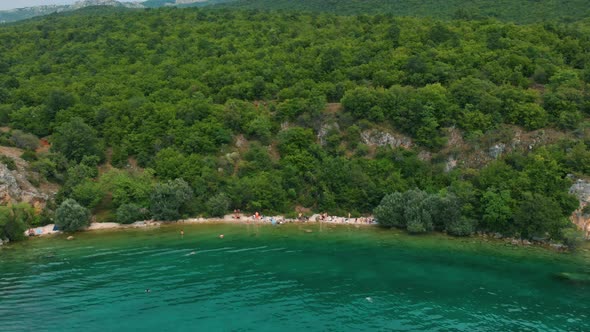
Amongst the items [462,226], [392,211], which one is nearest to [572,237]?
[462,226]

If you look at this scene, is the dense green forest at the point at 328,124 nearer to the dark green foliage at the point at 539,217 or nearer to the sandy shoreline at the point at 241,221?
the dark green foliage at the point at 539,217

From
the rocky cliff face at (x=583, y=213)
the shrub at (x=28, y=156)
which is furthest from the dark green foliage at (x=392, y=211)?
the shrub at (x=28, y=156)

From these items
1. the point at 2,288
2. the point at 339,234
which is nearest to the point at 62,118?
the point at 2,288

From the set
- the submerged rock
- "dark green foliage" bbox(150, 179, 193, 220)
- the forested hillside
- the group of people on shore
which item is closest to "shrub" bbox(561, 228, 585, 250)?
the submerged rock

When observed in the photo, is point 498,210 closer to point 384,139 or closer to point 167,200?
point 384,139

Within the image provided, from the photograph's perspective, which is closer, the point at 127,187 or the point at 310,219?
the point at 310,219

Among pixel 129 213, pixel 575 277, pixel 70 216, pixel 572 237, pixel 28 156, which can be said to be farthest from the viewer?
pixel 28 156
